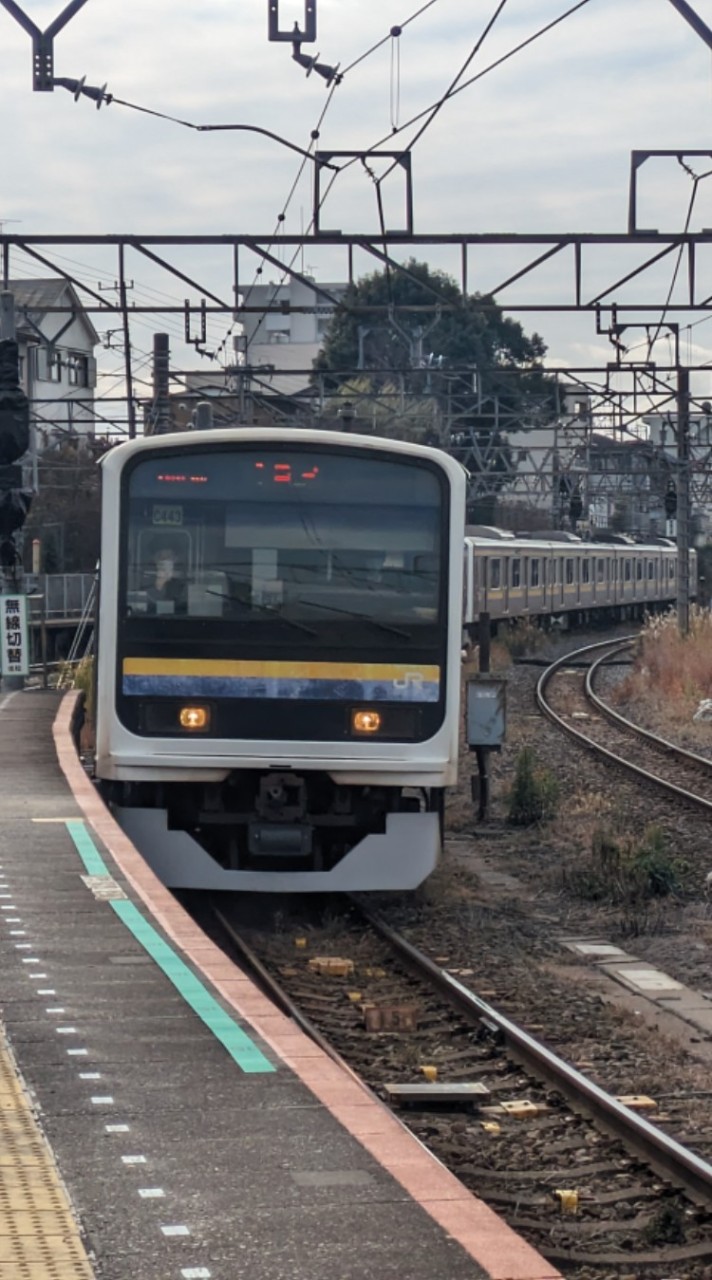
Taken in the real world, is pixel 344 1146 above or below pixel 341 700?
below

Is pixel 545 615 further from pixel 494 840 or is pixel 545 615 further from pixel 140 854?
pixel 140 854

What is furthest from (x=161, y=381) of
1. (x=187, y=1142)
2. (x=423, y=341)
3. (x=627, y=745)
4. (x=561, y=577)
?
(x=423, y=341)

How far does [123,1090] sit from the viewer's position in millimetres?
5633

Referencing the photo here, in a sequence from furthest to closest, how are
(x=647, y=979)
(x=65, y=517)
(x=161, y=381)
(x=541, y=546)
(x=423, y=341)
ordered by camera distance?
(x=423, y=341) < (x=65, y=517) < (x=541, y=546) < (x=161, y=381) < (x=647, y=979)

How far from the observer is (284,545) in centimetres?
1056

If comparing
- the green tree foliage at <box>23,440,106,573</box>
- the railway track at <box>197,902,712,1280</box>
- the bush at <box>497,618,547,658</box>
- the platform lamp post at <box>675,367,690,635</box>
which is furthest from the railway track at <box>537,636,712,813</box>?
the green tree foliage at <box>23,440,106,573</box>

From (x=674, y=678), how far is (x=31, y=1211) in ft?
80.3

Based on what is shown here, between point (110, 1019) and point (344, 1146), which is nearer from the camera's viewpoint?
point (344, 1146)

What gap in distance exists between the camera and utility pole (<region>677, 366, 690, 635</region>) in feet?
105

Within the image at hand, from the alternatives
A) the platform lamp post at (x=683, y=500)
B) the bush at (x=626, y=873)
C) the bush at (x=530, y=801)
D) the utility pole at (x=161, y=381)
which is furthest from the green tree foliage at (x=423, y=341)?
the bush at (x=626, y=873)

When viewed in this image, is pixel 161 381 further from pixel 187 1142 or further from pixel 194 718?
pixel 187 1142

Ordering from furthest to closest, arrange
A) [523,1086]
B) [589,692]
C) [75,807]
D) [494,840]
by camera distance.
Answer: [589,692], [494,840], [75,807], [523,1086]

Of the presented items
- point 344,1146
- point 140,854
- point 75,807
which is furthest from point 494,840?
point 344,1146

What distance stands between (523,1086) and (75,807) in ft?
18.2
